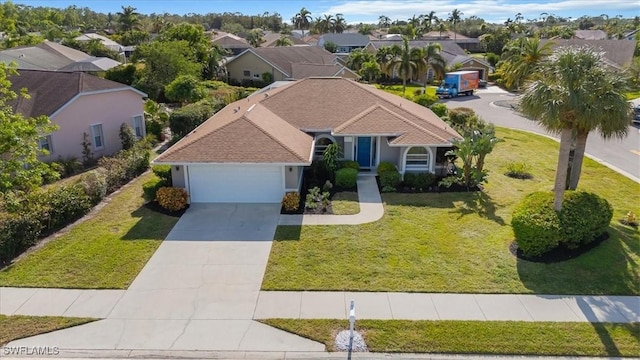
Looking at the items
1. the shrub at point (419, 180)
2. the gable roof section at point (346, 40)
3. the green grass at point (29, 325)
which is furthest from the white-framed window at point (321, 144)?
the gable roof section at point (346, 40)

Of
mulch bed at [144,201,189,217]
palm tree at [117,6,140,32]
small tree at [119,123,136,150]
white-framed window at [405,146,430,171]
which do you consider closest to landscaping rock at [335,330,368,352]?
mulch bed at [144,201,189,217]

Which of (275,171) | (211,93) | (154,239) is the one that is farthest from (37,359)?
(211,93)

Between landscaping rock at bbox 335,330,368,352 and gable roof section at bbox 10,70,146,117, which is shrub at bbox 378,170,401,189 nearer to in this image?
landscaping rock at bbox 335,330,368,352

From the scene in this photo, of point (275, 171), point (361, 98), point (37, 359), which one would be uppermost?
point (361, 98)

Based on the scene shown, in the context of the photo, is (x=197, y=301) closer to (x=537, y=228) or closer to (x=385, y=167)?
(x=537, y=228)

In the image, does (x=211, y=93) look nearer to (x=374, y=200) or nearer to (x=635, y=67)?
(x=374, y=200)

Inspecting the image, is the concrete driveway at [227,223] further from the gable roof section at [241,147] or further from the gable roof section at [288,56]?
the gable roof section at [288,56]
